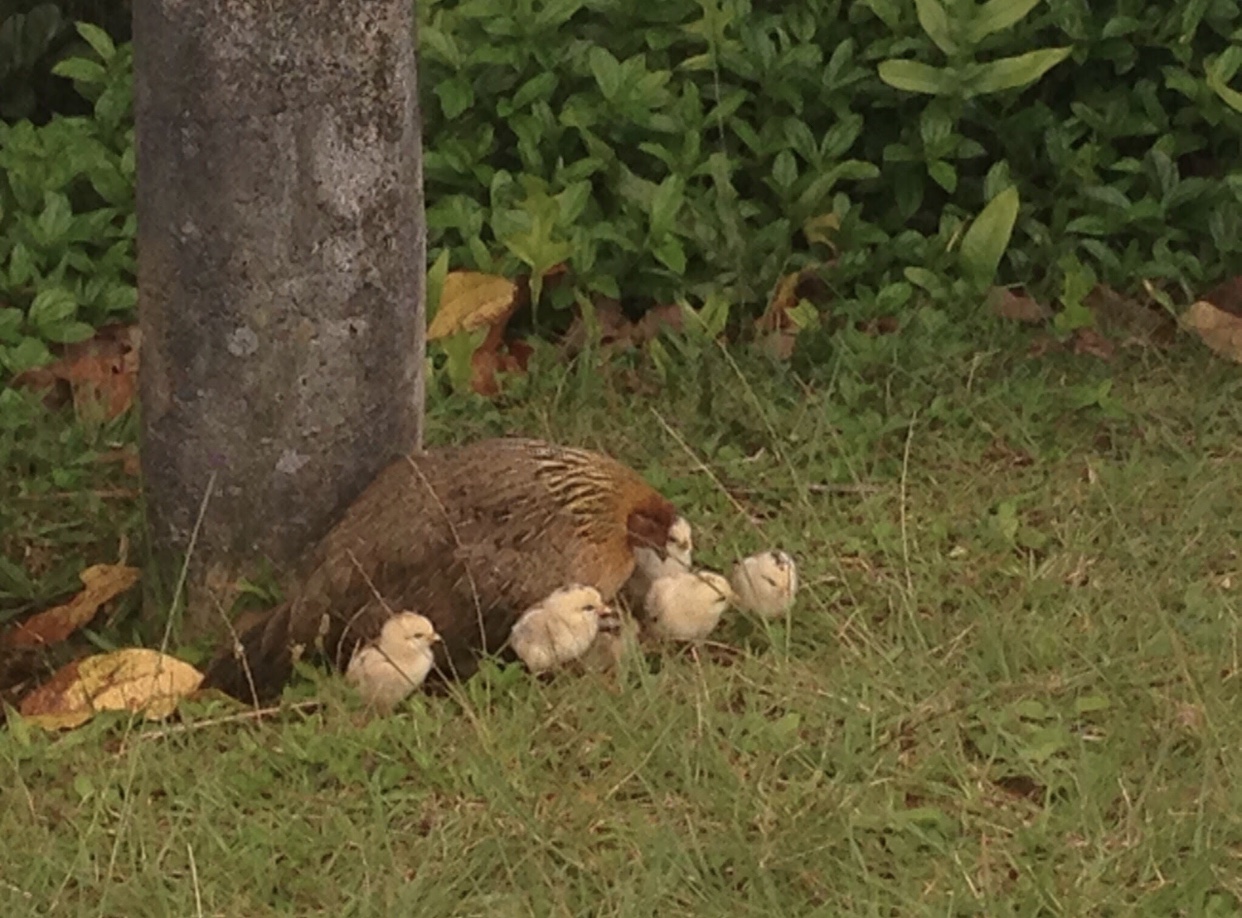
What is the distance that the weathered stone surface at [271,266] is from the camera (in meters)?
3.73

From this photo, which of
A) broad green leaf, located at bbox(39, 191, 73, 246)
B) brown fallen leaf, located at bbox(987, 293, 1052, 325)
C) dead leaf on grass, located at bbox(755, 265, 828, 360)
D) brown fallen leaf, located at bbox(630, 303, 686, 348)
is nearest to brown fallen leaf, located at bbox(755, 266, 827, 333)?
dead leaf on grass, located at bbox(755, 265, 828, 360)

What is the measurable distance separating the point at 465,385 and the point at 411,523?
105cm

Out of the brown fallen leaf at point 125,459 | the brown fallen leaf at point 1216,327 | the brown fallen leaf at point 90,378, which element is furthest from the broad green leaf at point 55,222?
the brown fallen leaf at point 1216,327

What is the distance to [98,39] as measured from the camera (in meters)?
5.61

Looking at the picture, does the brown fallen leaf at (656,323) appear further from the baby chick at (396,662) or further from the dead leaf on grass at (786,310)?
the baby chick at (396,662)

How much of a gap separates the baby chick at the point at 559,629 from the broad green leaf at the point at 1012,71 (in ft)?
7.10

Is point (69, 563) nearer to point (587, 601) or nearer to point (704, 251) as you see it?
point (587, 601)

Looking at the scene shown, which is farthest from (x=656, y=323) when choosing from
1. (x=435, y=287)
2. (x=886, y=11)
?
(x=886, y=11)

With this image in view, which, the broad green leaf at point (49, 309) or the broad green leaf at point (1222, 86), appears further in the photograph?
the broad green leaf at point (1222, 86)

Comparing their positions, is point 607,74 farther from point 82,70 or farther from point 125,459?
point 125,459

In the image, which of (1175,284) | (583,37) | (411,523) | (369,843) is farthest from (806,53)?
(369,843)

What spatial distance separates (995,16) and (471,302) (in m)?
1.41

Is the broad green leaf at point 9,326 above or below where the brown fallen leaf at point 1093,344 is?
above

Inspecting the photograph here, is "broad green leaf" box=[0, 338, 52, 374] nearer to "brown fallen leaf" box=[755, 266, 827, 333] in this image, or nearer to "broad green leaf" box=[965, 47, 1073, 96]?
"brown fallen leaf" box=[755, 266, 827, 333]
